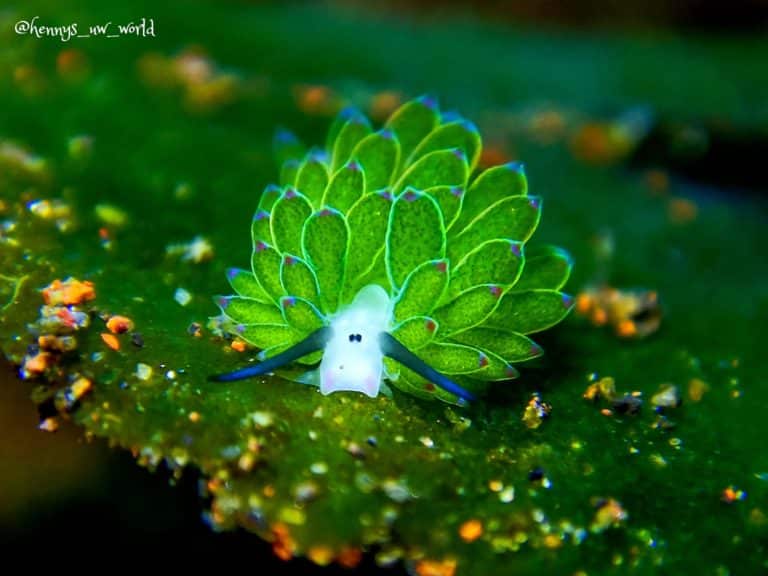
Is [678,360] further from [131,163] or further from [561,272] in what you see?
[131,163]

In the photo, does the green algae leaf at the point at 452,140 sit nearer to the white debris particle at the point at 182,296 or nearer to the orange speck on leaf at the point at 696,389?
the white debris particle at the point at 182,296

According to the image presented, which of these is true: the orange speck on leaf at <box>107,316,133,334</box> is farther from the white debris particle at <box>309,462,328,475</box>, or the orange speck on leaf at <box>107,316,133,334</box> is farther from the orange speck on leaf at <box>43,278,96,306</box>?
the white debris particle at <box>309,462,328,475</box>

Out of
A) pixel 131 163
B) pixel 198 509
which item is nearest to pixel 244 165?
pixel 131 163

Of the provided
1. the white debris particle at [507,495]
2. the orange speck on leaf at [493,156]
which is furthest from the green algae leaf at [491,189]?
the orange speck on leaf at [493,156]

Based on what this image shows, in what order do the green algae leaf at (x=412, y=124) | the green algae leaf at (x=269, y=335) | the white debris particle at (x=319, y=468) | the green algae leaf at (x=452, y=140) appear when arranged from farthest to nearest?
the green algae leaf at (x=412, y=124)
the green algae leaf at (x=452, y=140)
the green algae leaf at (x=269, y=335)
the white debris particle at (x=319, y=468)

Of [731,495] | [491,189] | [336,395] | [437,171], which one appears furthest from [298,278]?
[731,495]

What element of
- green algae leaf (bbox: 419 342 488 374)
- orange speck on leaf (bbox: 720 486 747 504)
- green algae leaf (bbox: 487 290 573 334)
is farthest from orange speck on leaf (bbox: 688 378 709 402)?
green algae leaf (bbox: 419 342 488 374)
